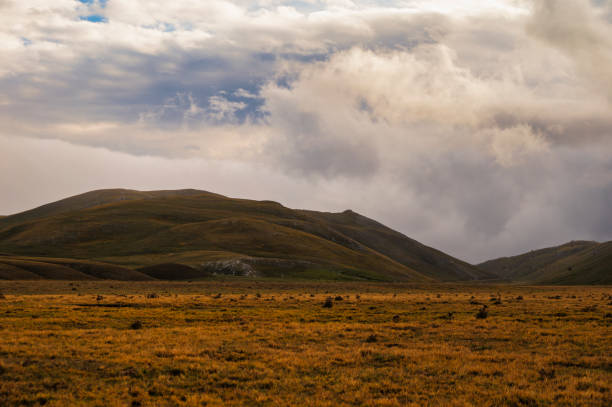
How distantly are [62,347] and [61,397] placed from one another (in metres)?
9.87

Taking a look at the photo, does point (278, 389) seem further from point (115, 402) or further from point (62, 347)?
point (62, 347)

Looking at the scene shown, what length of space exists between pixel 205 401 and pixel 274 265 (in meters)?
167

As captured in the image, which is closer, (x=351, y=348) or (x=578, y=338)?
(x=351, y=348)

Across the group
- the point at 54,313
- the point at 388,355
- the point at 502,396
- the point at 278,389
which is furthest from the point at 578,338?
the point at 54,313

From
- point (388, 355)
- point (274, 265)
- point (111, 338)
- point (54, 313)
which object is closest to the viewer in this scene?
point (388, 355)

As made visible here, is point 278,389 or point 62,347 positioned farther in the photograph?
point 62,347

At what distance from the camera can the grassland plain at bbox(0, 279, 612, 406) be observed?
17.5 meters

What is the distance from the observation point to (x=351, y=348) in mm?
26953

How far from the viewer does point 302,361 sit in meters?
23.1

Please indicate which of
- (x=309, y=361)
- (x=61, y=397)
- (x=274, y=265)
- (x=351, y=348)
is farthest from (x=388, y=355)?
(x=274, y=265)

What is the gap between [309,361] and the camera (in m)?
23.1

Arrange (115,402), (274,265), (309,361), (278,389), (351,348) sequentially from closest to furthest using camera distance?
(115,402), (278,389), (309,361), (351,348), (274,265)

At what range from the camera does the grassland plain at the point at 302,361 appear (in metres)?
17.5

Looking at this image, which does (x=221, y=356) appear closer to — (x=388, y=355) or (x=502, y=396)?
(x=388, y=355)
